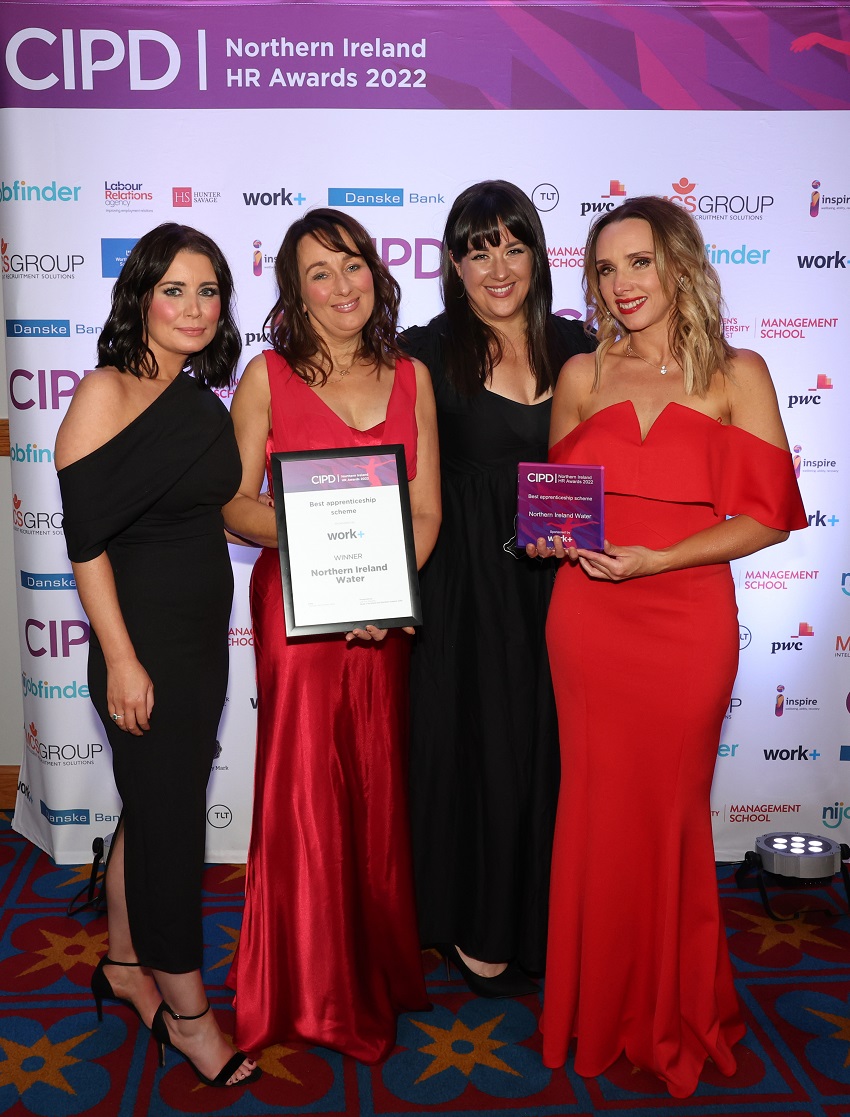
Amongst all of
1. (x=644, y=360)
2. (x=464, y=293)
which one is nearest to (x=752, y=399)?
(x=644, y=360)

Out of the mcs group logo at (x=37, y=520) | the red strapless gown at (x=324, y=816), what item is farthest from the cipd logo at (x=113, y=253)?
the red strapless gown at (x=324, y=816)

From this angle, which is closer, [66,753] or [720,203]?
[720,203]

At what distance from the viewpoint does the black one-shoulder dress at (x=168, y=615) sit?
226 centimetres

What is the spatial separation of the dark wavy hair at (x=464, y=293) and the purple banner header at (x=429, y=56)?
44.1 inches

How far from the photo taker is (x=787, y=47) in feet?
11.9

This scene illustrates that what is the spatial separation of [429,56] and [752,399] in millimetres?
1948

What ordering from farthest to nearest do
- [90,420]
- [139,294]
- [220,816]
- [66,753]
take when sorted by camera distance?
[220,816]
[66,753]
[139,294]
[90,420]

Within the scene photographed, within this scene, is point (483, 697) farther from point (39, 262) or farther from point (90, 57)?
point (90, 57)

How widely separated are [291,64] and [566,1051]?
3234mm

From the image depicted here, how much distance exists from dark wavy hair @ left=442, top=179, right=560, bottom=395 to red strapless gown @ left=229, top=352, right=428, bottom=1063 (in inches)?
7.2

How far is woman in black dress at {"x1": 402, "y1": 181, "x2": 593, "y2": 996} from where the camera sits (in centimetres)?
275

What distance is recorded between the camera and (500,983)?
3014 mm

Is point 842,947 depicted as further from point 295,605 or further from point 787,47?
point 787,47

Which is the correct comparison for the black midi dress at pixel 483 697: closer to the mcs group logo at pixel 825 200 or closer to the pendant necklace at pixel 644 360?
the pendant necklace at pixel 644 360
